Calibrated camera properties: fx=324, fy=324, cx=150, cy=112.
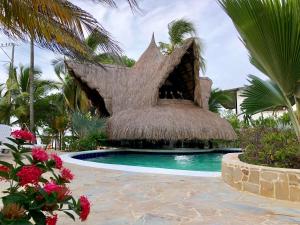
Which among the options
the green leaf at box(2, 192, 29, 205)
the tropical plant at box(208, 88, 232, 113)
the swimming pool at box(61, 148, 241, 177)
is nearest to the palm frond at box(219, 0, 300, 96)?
the green leaf at box(2, 192, 29, 205)

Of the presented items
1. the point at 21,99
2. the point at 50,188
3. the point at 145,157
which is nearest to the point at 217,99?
the point at 145,157

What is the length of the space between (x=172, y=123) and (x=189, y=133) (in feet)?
2.61

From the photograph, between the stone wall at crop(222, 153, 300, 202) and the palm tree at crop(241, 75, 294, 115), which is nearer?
the stone wall at crop(222, 153, 300, 202)

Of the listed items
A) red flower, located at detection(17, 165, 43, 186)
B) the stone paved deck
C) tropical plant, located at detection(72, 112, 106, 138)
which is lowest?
the stone paved deck

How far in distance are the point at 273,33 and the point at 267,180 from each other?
201cm

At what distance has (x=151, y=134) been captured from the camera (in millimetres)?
12984

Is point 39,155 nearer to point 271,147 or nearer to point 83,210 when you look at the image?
point 83,210

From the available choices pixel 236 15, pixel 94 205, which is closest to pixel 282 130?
pixel 236 15

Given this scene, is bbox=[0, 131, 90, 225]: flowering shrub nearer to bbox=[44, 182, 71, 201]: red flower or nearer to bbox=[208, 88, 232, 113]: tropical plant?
bbox=[44, 182, 71, 201]: red flower

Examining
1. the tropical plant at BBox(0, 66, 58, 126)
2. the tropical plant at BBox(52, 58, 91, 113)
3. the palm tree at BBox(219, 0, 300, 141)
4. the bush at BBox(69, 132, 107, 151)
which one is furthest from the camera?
the tropical plant at BBox(52, 58, 91, 113)

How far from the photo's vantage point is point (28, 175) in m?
1.86

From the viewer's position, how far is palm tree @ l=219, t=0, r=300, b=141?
154 inches

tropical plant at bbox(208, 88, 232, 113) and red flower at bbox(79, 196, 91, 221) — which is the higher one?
tropical plant at bbox(208, 88, 232, 113)

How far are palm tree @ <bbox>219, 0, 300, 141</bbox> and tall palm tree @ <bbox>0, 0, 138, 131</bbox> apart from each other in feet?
4.84
